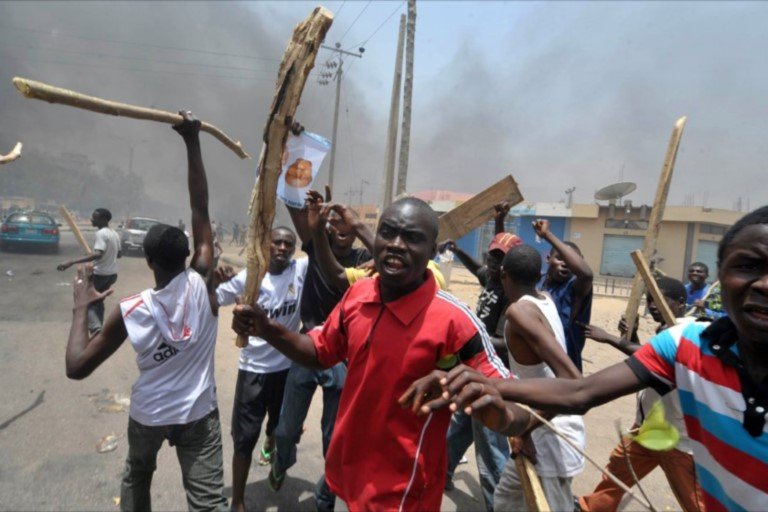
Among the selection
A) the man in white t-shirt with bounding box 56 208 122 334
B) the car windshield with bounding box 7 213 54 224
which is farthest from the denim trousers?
the car windshield with bounding box 7 213 54 224

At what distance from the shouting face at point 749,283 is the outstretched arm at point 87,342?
2.39m

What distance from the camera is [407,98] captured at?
11.6 metres

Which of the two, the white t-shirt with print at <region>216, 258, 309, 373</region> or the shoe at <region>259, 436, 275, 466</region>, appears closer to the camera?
the white t-shirt with print at <region>216, 258, 309, 373</region>

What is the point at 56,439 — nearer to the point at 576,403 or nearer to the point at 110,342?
the point at 110,342

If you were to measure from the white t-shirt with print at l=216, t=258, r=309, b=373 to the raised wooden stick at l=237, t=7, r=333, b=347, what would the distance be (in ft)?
4.46

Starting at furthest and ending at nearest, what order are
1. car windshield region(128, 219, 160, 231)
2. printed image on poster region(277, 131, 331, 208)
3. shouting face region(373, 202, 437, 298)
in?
car windshield region(128, 219, 160, 231) < printed image on poster region(277, 131, 331, 208) < shouting face region(373, 202, 437, 298)

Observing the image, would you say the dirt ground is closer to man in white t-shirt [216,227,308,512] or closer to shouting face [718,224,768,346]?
shouting face [718,224,768,346]

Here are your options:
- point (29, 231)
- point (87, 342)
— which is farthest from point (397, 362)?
point (29, 231)

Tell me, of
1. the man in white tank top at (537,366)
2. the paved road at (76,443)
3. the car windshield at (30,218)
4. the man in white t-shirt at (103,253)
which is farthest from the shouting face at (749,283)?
the car windshield at (30,218)

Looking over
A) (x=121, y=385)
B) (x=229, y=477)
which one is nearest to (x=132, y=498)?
(x=229, y=477)

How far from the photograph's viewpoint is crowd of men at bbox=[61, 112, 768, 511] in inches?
46.4

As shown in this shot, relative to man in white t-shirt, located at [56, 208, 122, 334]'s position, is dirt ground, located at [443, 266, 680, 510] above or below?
below

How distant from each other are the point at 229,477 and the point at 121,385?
2392 mm

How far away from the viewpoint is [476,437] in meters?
2.88
